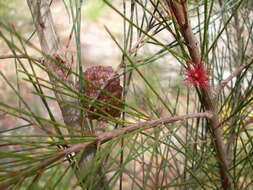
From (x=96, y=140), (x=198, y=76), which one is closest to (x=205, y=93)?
(x=198, y=76)

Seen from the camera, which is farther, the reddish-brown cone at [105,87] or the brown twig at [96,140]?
the reddish-brown cone at [105,87]

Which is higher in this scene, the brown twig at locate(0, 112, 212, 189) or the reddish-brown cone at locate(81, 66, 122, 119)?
the reddish-brown cone at locate(81, 66, 122, 119)

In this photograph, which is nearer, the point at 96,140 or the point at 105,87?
the point at 96,140

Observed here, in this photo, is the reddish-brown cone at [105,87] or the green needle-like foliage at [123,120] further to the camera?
the reddish-brown cone at [105,87]

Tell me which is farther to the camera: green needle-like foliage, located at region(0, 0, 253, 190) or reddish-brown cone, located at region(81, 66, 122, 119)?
reddish-brown cone, located at region(81, 66, 122, 119)

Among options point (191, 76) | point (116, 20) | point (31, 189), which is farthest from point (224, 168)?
point (116, 20)

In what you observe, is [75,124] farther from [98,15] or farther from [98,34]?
[98,34]

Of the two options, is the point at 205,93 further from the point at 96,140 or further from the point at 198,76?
the point at 96,140

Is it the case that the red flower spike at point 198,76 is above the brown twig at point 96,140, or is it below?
above
